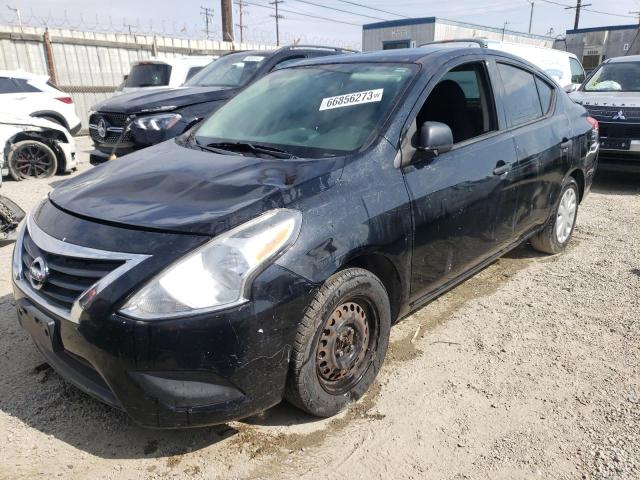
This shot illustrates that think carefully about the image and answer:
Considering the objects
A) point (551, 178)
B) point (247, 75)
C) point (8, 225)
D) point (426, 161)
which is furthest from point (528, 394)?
point (247, 75)

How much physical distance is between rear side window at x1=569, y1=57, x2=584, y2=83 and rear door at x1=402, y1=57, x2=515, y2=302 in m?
11.1

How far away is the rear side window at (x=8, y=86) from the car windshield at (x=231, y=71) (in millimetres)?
3925

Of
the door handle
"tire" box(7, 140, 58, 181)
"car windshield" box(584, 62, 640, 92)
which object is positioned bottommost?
"tire" box(7, 140, 58, 181)

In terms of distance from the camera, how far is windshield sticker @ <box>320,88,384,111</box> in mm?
3029

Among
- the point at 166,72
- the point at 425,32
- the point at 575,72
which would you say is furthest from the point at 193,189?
the point at 425,32

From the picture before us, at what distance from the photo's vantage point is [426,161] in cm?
296

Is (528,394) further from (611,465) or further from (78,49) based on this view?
(78,49)

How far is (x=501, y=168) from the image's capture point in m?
3.51

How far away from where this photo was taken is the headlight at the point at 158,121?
6.57 metres

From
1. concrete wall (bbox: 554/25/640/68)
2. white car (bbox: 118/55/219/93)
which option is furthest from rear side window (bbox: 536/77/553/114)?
Answer: concrete wall (bbox: 554/25/640/68)

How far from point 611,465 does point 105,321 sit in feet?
7.35

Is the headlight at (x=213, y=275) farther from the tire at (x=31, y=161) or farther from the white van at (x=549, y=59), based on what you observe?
the white van at (x=549, y=59)

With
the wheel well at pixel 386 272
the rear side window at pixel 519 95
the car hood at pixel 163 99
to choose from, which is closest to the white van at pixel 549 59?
the car hood at pixel 163 99

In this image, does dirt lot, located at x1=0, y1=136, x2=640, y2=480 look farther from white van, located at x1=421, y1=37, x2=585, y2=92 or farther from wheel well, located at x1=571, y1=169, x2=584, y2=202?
white van, located at x1=421, y1=37, x2=585, y2=92
